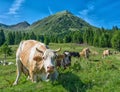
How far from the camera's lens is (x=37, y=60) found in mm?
15000

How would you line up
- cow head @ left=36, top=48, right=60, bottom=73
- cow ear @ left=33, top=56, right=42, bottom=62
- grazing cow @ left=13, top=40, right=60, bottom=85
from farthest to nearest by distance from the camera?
cow ear @ left=33, top=56, right=42, bottom=62
grazing cow @ left=13, top=40, right=60, bottom=85
cow head @ left=36, top=48, right=60, bottom=73

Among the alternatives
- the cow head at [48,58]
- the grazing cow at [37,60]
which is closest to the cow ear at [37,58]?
the grazing cow at [37,60]

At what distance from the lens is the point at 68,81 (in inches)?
609

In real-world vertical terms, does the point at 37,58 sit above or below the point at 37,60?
above

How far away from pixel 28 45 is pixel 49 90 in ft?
15.8

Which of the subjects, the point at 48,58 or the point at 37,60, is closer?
the point at 48,58

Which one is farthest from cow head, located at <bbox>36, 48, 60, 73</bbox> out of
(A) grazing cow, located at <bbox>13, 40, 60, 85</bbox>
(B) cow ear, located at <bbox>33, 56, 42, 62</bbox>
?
(B) cow ear, located at <bbox>33, 56, 42, 62</bbox>

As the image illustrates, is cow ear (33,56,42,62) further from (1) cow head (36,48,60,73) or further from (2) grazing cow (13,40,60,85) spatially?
(1) cow head (36,48,60,73)

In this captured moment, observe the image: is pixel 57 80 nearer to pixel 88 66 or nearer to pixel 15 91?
pixel 15 91

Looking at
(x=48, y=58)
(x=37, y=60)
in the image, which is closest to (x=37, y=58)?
(x=37, y=60)

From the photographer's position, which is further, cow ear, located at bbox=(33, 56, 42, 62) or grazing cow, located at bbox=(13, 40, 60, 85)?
cow ear, located at bbox=(33, 56, 42, 62)

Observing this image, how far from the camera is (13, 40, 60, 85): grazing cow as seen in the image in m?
14.1

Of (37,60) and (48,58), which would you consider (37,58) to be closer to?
(37,60)

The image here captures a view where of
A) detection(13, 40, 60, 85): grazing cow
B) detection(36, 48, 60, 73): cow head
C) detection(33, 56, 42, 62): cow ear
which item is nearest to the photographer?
detection(36, 48, 60, 73): cow head
